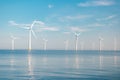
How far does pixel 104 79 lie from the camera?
4025 centimetres

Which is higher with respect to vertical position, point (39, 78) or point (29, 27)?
point (29, 27)

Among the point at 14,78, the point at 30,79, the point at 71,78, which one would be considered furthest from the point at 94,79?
the point at 14,78

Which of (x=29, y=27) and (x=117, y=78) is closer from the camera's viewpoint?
(x=117, y=78)

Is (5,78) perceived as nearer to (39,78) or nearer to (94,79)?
(39,78)

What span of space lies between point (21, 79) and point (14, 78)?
76.3 inches

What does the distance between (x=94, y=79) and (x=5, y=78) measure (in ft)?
45.6

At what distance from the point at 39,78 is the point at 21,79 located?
9.44 feet

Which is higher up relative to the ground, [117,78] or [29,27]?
[29,27]

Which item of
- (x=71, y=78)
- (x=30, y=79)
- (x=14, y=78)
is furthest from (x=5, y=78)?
(x=71, y=78)

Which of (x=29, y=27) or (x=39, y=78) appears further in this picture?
(x=29, y=27)

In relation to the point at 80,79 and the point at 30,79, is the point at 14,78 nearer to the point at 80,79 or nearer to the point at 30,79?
the point at 30,79

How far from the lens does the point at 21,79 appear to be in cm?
4059

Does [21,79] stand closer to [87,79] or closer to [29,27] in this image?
[87,79]

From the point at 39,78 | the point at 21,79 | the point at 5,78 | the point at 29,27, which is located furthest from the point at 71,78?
the point at 29,27
